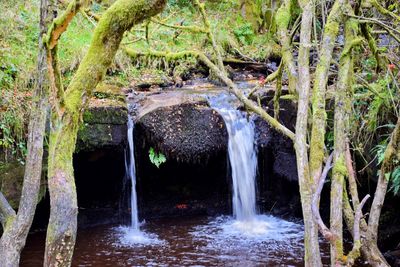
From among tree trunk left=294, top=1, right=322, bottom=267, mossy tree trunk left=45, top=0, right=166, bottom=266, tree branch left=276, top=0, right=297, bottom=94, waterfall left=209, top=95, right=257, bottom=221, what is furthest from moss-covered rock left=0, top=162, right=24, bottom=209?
tree trunk left=294, top=1, right=322, bottom=267

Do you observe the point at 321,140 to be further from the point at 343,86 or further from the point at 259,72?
the point at 259,72

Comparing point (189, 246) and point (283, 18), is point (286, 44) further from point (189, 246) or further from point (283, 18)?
point (189, 246)

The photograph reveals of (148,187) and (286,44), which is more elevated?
(286,44)

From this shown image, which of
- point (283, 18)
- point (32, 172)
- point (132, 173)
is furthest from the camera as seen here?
point (132, 173)

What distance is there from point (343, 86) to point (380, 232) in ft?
16.4

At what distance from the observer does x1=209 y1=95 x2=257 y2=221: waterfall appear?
25.9 feet

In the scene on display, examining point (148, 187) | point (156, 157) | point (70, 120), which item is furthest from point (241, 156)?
point (70, 120)

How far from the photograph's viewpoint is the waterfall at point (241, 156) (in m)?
7.90

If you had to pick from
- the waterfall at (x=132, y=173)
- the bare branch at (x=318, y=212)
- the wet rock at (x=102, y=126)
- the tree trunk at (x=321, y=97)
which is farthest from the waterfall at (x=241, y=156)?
the bare branch at (x=318, y=212)

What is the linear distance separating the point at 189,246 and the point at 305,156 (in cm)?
478

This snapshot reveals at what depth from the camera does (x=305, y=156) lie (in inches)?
105

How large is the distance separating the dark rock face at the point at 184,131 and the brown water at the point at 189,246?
1.34 meters

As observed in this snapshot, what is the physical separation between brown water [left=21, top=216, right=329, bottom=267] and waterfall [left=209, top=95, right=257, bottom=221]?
0.37 meters

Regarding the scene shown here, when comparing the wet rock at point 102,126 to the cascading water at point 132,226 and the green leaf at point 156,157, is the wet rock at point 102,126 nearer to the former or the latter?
the cascading water at point 132,226
